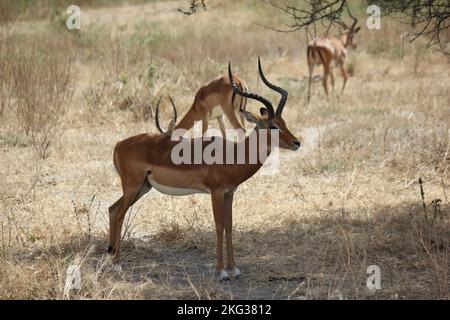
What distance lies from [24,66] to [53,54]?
3.06 ft

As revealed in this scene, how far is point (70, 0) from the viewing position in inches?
646

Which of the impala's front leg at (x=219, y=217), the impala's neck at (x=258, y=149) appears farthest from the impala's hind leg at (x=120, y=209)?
the impala's neck at (x=258, y=149)

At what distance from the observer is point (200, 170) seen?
18.4 feet

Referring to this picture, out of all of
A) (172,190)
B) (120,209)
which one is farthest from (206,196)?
(172,190)

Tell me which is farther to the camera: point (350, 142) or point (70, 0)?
point (70, 0)

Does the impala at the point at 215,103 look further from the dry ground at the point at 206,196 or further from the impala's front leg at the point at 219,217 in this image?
the impala's front leg at the point at 219,217

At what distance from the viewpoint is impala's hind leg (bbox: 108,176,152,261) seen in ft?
19.3

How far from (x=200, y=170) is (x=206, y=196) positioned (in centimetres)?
225

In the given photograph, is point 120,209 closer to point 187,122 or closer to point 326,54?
point 187,122

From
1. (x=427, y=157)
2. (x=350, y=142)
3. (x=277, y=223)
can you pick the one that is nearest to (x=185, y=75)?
(x=350, y=142)

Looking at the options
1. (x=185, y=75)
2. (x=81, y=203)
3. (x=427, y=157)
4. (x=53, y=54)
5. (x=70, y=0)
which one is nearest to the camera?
(x=81, y=203)

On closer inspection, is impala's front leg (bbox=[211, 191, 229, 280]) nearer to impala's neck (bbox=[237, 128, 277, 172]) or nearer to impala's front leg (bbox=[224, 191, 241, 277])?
impala's front leg (bbox=[224, 191, 241, 277])

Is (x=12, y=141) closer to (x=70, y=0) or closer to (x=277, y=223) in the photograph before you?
(x=277, y=223)

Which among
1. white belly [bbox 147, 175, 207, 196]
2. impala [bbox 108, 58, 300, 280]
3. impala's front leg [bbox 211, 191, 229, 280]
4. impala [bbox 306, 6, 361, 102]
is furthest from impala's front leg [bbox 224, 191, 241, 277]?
impala [bbox 306, 6, 361, 102]
